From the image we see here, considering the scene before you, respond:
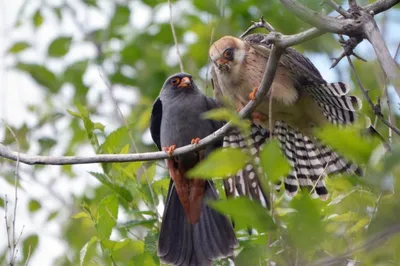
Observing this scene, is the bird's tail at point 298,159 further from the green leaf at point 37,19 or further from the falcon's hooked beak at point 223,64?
the green leaf at point 37,19

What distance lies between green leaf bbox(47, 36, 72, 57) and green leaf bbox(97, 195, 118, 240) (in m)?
3.42

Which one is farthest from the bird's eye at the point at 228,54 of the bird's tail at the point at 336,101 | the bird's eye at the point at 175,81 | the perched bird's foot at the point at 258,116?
the bird's eye at the point at 175,81

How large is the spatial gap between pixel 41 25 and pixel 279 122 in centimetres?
342

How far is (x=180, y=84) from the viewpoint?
484cm

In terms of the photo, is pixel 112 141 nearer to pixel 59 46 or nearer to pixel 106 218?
pixel 106 218

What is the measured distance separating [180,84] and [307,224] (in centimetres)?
339

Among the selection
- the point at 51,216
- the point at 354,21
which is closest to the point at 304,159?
the point at 51,216

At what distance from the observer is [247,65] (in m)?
4.39

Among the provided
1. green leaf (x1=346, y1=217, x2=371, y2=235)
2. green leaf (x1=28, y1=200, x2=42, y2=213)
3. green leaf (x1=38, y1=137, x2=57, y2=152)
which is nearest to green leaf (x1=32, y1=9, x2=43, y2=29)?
green leaf (x1=38, y1=137, x2=57, y2=152)

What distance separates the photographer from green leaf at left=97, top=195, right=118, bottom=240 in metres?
3.74

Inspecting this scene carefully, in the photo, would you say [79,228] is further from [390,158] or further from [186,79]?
[390,158]

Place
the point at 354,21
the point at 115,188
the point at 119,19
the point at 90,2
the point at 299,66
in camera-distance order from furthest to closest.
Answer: the point at 119,19, the point at 90,2, the point at 299,66, the point at 115,188, the point at 354,21

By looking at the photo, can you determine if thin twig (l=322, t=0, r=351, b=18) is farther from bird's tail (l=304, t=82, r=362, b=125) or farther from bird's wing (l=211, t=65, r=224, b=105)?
bird's wing (l=211, t=65, r=224, b=105)

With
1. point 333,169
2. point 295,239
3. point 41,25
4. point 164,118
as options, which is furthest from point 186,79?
point 295,239
